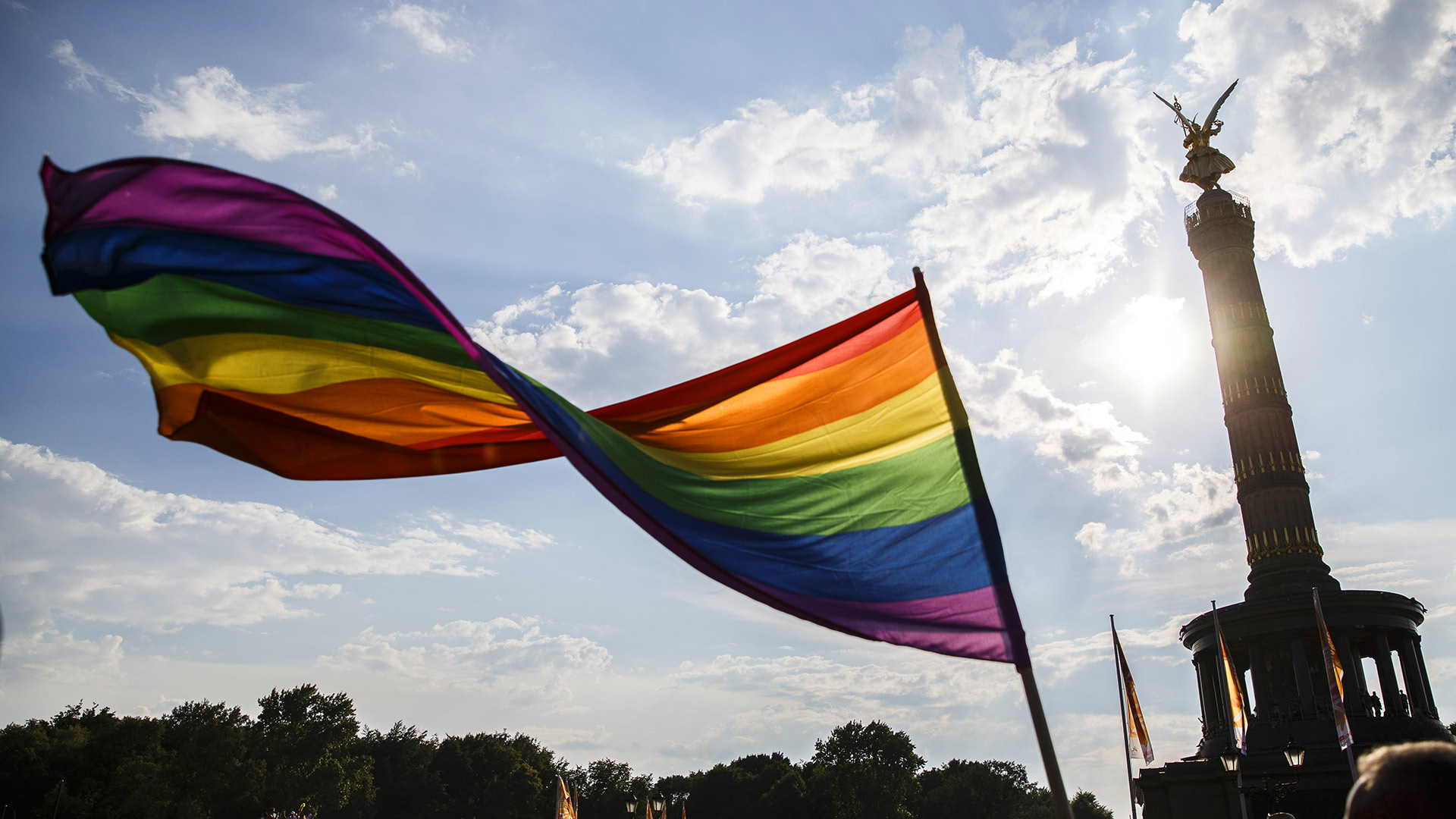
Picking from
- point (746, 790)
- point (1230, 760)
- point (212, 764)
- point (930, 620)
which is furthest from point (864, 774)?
point (930, 620)

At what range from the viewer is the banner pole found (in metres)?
3.71

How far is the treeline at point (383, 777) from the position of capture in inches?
2063

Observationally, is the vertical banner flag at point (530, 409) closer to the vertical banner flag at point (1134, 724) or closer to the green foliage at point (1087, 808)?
the vertical banner flag at point (1134, 724)

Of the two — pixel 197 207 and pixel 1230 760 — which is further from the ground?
pixel 197 207

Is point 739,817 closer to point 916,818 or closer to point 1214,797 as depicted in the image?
point 916,818

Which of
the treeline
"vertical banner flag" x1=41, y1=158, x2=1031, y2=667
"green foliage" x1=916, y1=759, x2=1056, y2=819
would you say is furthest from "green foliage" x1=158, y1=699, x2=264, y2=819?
"vertical banner flag" x1=41, y1=158, x2=1031, y2=667

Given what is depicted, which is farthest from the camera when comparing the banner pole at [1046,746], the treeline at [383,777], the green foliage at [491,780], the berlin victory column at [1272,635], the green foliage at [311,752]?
the green foliage at [491,780]

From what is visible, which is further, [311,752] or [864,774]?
[864,774]

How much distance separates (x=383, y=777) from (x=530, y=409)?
251 ft

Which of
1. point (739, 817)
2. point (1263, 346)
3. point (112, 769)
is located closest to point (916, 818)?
point (739, 817)

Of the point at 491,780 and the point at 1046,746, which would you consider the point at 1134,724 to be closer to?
the point at 1046,746

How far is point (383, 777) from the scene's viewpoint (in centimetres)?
7112

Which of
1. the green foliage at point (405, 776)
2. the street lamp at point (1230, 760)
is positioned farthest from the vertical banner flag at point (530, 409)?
the green foliage at point (405, 776)

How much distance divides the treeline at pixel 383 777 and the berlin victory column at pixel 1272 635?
1523 inches
